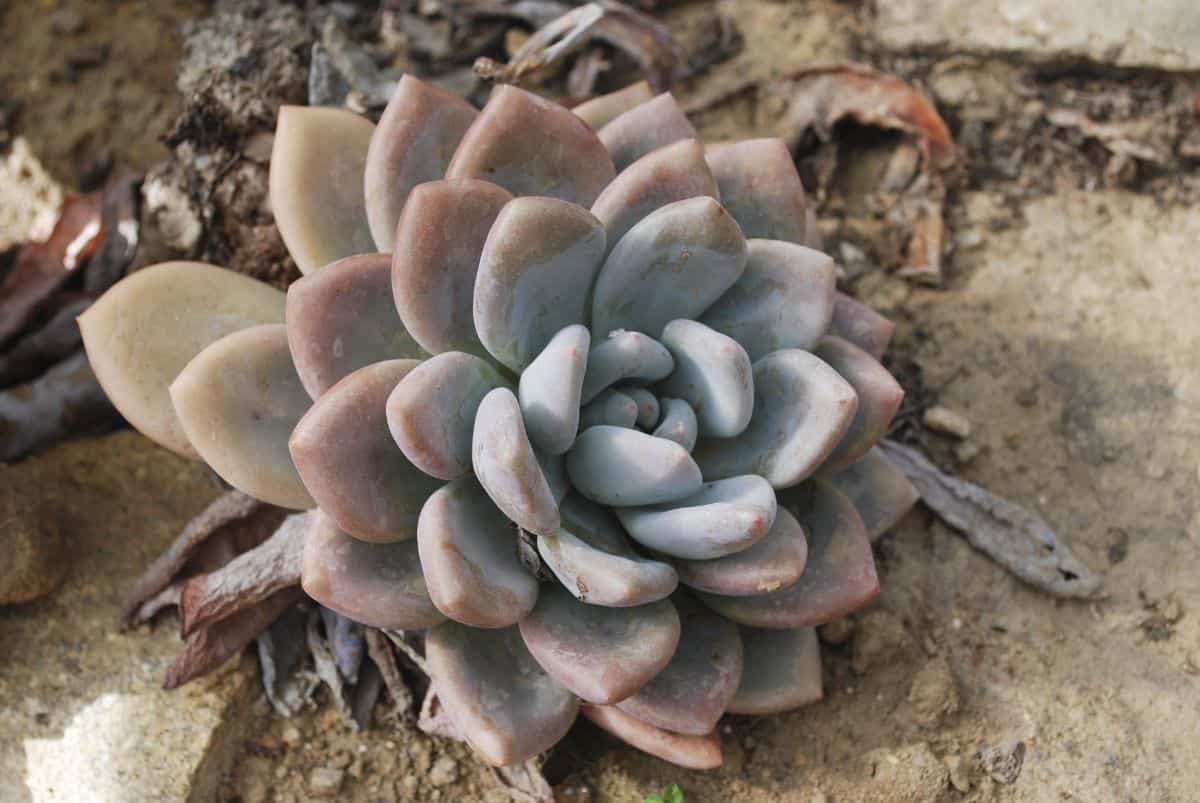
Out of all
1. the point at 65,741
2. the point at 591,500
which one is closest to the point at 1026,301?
the point at 591,500

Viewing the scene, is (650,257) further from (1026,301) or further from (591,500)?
(1026,301)

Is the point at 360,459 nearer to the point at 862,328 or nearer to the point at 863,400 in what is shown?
the point at 863,400

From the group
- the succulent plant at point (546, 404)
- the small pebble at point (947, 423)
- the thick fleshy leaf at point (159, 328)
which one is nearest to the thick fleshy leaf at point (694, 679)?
the succulent plant at point (546, 404)

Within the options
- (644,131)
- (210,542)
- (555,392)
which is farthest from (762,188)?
(210,542)

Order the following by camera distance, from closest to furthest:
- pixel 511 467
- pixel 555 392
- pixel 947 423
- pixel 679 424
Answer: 1. pixel 511 467
2. pixel 555 392
3. pixel 679 424
4. pixel 947 423

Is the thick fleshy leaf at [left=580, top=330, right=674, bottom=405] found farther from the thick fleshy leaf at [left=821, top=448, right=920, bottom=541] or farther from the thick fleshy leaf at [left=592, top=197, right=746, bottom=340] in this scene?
the thick fleshy leaf at [left=821, top=448, right=920, bottom=541]

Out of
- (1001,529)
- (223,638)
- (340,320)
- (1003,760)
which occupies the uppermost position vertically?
(340,320)
